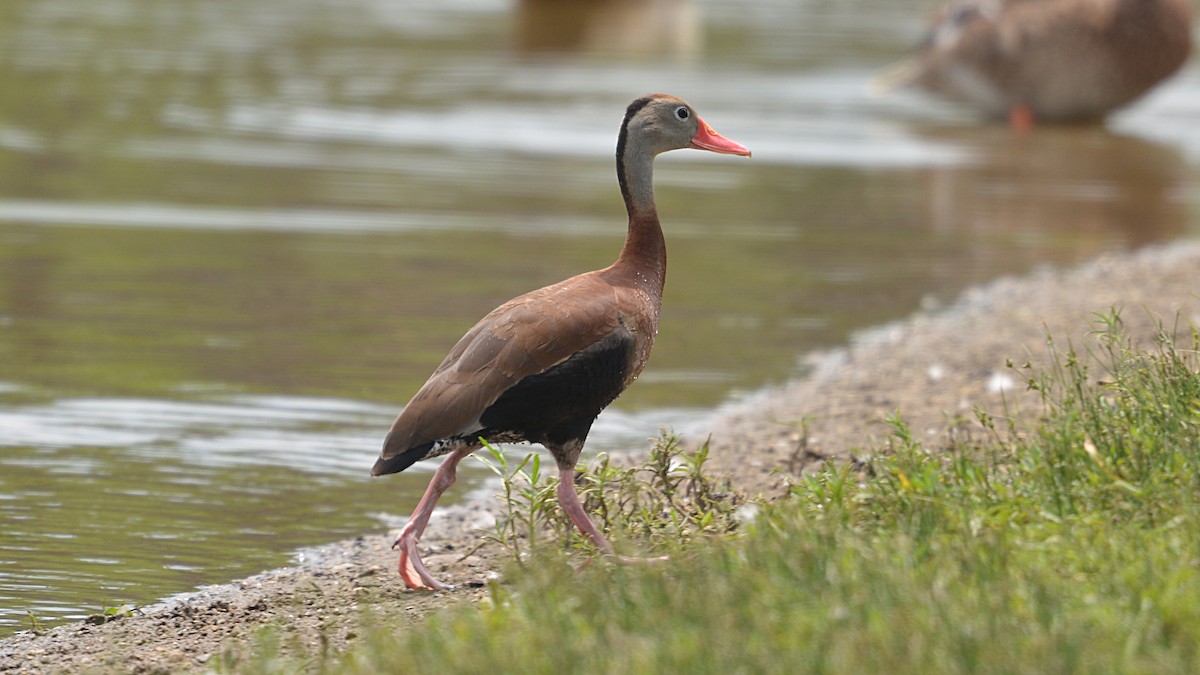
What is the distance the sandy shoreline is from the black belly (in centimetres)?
60

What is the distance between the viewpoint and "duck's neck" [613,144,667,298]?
702cm

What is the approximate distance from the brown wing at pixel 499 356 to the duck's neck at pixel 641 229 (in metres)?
0.38

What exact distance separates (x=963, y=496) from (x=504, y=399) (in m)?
1.64

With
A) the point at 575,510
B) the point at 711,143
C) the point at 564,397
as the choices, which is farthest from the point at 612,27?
the point at 575,510

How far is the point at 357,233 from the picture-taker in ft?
→ 45.6

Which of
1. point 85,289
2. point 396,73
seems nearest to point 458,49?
point 396,73

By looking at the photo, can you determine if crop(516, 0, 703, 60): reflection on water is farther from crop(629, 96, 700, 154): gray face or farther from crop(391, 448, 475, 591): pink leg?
crop(391, 448, 475, 591): pink leg

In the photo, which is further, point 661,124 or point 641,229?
point 661,124

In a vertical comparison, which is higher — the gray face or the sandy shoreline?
the gray face

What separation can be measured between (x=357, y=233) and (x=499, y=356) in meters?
7.68

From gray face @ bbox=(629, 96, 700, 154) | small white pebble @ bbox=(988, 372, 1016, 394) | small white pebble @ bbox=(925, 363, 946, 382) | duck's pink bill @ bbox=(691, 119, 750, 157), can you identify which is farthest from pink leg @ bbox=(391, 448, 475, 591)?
small white pebble @ bbox=(925, 363, 946, 382)

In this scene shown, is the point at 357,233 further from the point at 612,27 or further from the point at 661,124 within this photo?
the point at 612,27

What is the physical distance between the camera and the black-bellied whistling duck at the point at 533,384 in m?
6.35

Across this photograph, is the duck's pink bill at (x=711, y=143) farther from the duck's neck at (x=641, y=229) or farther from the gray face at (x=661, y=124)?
the duck's neck at (x=641, y=229)
